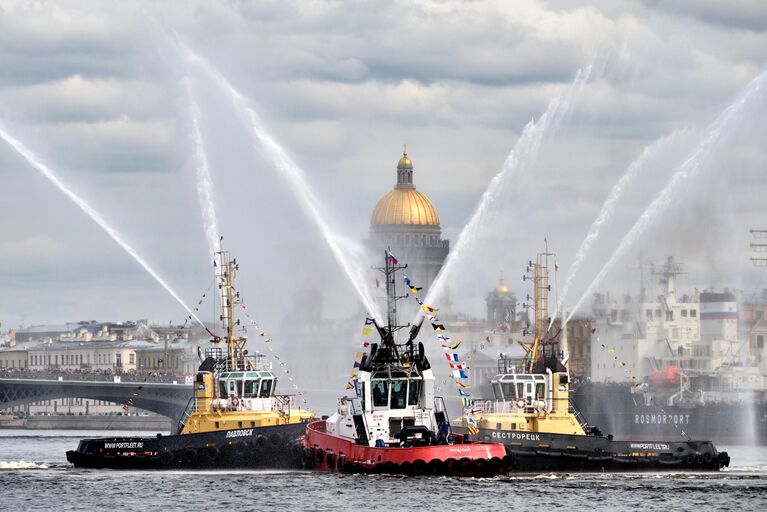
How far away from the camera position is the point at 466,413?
82.1 metres

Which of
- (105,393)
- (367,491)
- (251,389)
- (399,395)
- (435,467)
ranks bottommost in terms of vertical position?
(367,491)

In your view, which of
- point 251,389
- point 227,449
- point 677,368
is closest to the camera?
point 227,449

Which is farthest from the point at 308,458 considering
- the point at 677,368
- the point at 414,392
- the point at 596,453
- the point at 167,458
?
the point at 677,368

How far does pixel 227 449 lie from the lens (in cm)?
8219

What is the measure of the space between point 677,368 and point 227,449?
292ft

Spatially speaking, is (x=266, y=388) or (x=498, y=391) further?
(x=266, y=388)

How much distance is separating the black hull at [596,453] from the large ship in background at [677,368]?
31008mm

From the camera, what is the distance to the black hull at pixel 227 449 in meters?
82.1

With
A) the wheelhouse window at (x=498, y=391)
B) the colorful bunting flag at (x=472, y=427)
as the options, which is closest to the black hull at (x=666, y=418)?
the wheelhouse window at (x=498, y=391)

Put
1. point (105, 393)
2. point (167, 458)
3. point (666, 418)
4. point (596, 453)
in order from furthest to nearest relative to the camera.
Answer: point (105, 393) < point (666, 418) < point (167, 458) < point (596, 453)

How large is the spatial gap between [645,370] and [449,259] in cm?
8948

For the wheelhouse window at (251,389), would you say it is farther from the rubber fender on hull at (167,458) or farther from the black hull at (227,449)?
the rubber fender on hull at (167,458)

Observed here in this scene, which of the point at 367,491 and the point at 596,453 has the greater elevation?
the point at 596,453

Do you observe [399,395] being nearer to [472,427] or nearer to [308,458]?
[472,427]
